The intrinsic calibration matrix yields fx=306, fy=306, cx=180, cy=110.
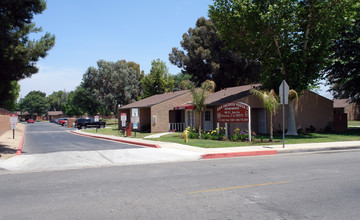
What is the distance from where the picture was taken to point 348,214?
5.20 meters

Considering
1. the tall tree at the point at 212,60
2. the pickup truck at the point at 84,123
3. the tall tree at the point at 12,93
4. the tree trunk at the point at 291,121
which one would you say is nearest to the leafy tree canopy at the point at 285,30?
the tree trunk at the point at 291,121

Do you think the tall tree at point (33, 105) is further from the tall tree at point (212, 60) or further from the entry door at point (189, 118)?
the entry door at point (189, 118)

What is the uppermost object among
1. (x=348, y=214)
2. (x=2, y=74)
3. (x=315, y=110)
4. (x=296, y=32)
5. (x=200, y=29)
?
(x=200, y=29)

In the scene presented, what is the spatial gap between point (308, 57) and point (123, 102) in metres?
39.5

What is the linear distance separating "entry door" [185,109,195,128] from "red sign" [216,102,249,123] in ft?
24.1

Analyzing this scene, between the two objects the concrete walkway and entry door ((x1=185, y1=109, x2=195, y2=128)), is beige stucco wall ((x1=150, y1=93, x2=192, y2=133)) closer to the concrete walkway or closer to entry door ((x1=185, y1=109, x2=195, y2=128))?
entry door ((x1=185, y1=109, x2=195, y2=128))

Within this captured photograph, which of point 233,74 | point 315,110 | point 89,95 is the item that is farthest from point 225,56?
point 89,95

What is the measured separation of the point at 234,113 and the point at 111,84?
40254 mm

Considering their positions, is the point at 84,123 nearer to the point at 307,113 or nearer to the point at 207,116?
the point at 207,116

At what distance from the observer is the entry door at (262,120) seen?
80.3 ft

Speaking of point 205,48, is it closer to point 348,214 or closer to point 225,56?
point 225,56

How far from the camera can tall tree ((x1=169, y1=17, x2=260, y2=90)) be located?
42062mm

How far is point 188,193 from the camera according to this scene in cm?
668

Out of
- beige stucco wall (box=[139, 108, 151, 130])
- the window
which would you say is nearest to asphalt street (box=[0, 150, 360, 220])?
the window
